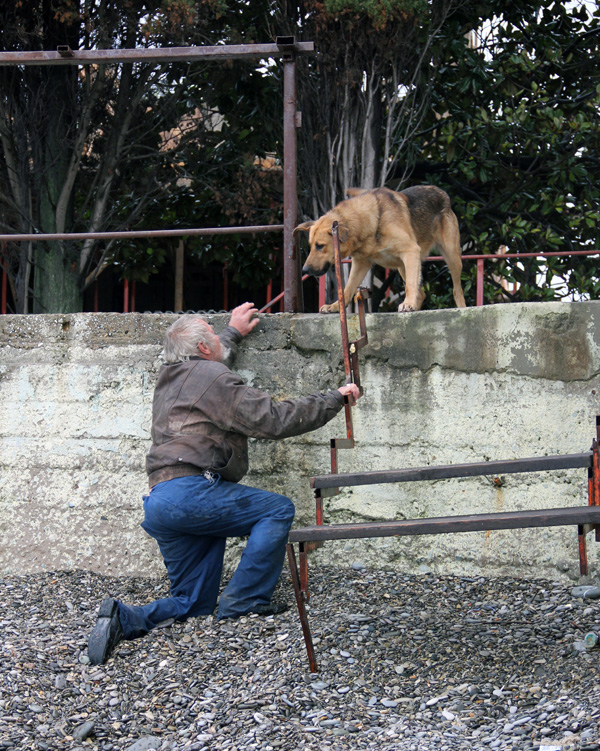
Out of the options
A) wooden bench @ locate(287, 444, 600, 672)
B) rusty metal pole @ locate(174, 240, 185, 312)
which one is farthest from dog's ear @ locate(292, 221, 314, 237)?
rusty metal pole @ locate(174, 240, 185, 312)

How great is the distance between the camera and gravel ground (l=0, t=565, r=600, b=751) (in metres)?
2.80

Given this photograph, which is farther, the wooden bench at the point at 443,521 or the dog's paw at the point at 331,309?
the dog's paw at the point at 331,309

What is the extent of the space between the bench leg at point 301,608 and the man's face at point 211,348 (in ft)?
4.09

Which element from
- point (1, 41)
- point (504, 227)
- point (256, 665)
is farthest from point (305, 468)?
point (1, 41)

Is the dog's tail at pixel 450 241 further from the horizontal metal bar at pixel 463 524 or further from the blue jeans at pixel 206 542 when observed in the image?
the horizontal metal bar at pixel 463 524

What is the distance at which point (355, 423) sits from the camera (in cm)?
432

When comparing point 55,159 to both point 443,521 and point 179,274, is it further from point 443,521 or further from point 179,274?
point 443,521

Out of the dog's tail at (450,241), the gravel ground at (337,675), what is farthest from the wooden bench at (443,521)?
the dog's tail at (450,241)

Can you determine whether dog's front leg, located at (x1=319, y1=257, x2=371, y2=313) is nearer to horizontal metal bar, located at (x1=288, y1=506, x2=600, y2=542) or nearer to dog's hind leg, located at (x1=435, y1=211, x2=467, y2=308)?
dog's hind leg, located at (x1=435, y1=211, x2=467, y2=308)

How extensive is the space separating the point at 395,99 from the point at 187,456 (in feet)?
16.5

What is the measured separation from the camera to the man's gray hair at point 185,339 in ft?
13.1

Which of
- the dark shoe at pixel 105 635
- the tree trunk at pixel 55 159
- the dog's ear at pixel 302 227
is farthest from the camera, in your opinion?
the tree trunk at pixel 55 159

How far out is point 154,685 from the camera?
10.9ft

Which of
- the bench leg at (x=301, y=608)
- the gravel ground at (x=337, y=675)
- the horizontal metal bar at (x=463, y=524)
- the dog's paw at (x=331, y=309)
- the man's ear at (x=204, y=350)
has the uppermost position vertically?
the dog's paw at (x=331, y=309)
